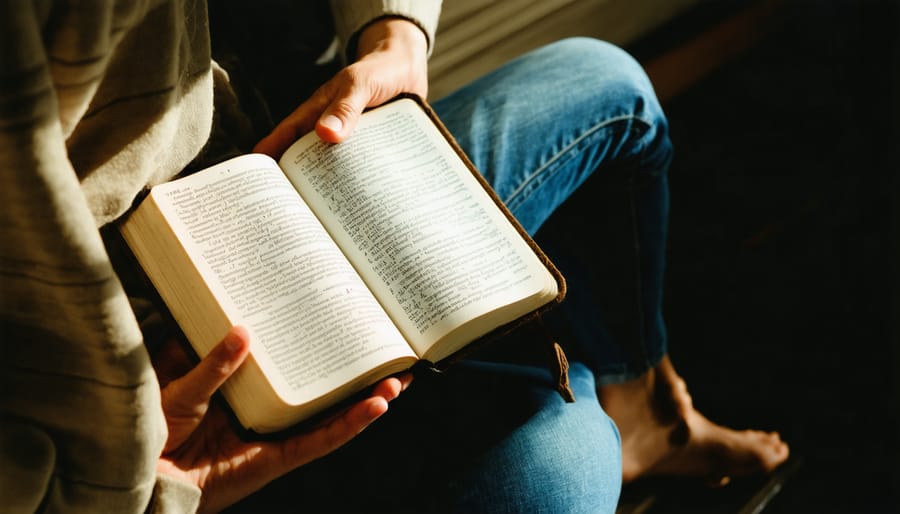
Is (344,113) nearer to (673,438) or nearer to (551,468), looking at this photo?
(551,468)

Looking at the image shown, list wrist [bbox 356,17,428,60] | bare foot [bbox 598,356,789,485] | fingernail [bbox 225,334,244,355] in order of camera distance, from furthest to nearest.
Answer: bare foot [bbox 598,356,789,485]
wrist [bbox 356,17,428,60]
fingernail [bbox 225,334,244,355]

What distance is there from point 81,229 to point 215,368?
0.15m

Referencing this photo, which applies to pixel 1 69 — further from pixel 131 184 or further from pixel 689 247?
pixel 689 247

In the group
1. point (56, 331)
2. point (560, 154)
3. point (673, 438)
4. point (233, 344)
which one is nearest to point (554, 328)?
point (673, 438)

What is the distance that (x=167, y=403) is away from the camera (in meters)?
0.55

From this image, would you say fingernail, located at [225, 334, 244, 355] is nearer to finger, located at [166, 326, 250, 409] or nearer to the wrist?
finger, located at [166, 326, 250, 409]

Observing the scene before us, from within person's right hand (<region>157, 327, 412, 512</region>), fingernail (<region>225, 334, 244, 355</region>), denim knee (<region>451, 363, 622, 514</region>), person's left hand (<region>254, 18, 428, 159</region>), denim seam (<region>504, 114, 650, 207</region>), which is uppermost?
person's left hand (<region>254, 18, 428, 159</region>)

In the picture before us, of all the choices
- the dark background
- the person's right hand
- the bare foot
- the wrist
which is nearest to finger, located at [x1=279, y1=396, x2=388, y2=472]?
the person's right hand

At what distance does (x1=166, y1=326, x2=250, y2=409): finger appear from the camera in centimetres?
52

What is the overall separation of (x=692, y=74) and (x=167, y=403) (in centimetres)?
120

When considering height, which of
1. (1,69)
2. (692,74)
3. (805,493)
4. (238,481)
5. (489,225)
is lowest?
(805,493)

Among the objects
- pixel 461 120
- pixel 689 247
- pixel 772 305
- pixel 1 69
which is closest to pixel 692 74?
pixel 689 247

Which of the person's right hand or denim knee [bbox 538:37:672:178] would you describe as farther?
denim knee [bbox 538:37:672:178]

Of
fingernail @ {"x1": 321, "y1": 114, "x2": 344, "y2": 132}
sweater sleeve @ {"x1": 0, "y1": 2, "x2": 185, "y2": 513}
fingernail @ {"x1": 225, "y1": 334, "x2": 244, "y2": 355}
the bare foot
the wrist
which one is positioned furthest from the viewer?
the bare foot
